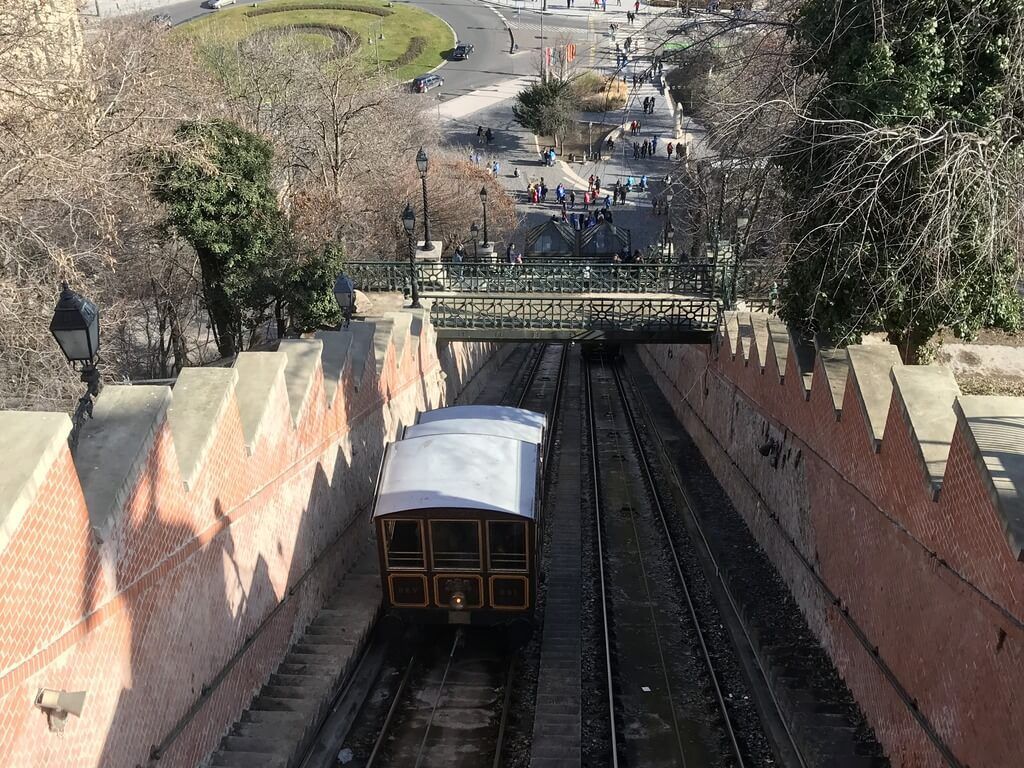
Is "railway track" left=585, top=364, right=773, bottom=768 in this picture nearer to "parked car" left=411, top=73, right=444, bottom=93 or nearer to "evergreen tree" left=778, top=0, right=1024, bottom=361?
"evergreen tree" left=778, top=0, right=1024, bottom=361

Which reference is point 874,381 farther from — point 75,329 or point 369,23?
point 369,23

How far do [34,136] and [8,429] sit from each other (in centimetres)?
768

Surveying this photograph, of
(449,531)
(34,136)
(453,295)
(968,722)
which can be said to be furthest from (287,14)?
(968,722)

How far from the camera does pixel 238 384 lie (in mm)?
9086

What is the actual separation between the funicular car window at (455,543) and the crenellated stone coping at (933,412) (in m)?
4.61

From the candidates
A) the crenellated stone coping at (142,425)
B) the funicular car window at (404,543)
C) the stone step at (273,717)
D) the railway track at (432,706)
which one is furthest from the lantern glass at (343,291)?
the stone step at (273,717)

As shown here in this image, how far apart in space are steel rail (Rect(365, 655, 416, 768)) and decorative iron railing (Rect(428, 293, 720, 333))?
380 inches

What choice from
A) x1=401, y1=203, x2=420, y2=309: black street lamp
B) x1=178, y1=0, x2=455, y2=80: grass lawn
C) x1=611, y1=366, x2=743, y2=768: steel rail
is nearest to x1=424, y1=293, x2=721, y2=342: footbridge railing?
x1=401, y1=203, x2=420, y2=309: black street lamp

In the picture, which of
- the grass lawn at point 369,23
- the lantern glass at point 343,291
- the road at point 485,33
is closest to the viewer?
the lantern glass at point 343,291

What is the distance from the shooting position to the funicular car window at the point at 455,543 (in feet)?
31.8

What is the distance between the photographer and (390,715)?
9141mm

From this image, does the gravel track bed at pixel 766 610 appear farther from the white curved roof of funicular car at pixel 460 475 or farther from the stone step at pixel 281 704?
the stone step at pixel 281 704

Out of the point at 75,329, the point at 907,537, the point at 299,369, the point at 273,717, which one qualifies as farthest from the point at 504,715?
the point at 75,329

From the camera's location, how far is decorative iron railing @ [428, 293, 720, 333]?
1791cm
